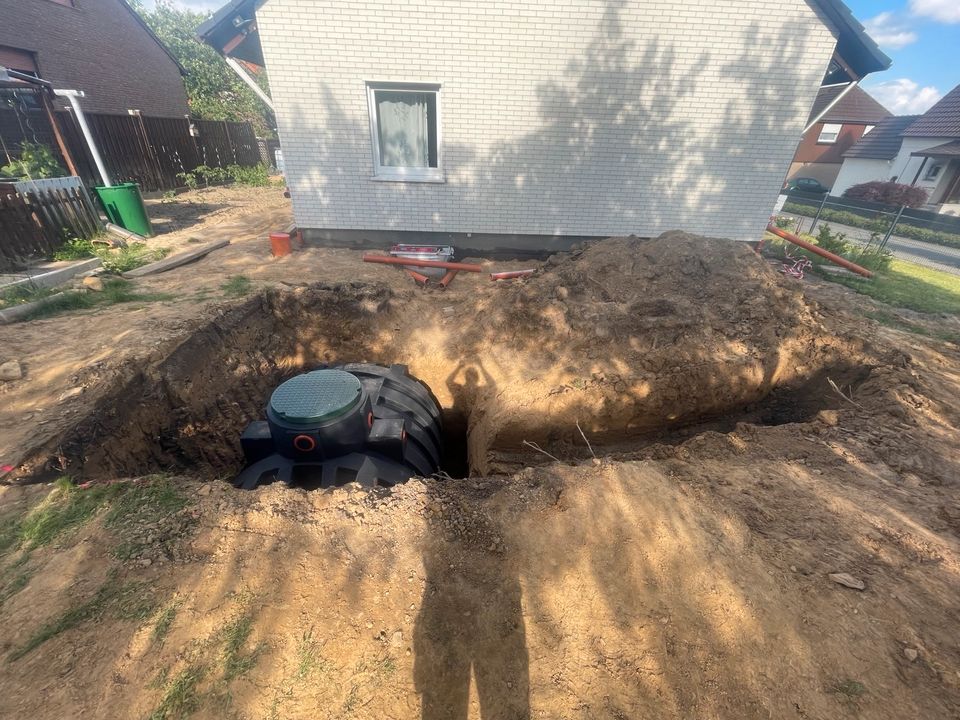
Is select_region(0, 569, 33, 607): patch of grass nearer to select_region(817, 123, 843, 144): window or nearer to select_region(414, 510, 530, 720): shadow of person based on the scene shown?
select_region(414, 510, 530, 720): shadow of person

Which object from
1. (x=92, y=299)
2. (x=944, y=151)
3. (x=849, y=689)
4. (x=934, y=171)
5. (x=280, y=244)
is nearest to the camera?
(x=849, y=689)

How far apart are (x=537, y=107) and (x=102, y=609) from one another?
8453 millimetres

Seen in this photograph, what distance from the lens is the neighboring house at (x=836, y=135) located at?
29.4 metres

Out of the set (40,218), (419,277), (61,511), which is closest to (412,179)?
(419,277)

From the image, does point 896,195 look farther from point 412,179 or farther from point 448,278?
point 448,278

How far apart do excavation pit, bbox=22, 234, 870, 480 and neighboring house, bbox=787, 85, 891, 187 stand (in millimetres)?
34124

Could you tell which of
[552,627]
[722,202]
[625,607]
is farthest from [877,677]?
[722,202]

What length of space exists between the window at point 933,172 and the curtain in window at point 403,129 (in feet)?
90.2

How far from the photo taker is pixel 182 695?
1726 millimetres

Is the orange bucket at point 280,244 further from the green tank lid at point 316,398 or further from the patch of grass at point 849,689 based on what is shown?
the patch of grass at point 849,689

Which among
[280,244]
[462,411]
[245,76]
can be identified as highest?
[245,76]

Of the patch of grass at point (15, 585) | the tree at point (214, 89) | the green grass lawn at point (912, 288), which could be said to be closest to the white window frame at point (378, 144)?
the patch of grass at point (15, 585)

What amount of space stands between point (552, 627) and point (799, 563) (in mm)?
1537

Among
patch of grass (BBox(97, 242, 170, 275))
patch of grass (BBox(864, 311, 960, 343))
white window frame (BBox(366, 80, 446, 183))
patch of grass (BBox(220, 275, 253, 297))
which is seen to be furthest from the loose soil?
white window frame (BBox(366, 80, 446, 183))
